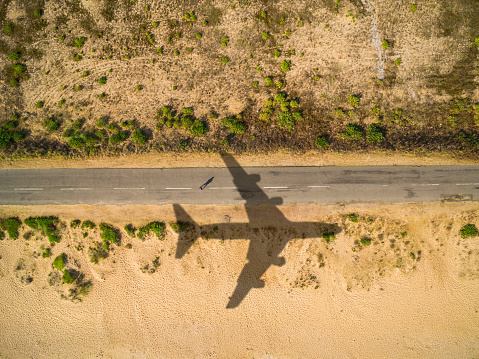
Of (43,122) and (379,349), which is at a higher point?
(43,122)

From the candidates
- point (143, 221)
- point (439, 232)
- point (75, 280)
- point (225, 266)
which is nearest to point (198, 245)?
point (225, 266)

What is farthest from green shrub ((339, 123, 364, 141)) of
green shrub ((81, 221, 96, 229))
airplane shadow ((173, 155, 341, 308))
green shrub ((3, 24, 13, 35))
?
green shrub ((3, 24, 13, 35))

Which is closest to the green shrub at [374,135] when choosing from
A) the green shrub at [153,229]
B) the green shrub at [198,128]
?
the green shrub at [198,128]

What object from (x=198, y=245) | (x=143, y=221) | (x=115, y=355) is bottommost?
(x=115, y=355)

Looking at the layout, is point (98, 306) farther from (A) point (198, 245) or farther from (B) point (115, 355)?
(A) point (198, 245)

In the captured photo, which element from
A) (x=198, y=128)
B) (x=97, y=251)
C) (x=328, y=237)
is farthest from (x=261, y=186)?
(x=97, y=251)

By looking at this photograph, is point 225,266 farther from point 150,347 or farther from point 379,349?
point 379,349

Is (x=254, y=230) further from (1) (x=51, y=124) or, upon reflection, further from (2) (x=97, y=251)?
(1) (x=51, y=124)
